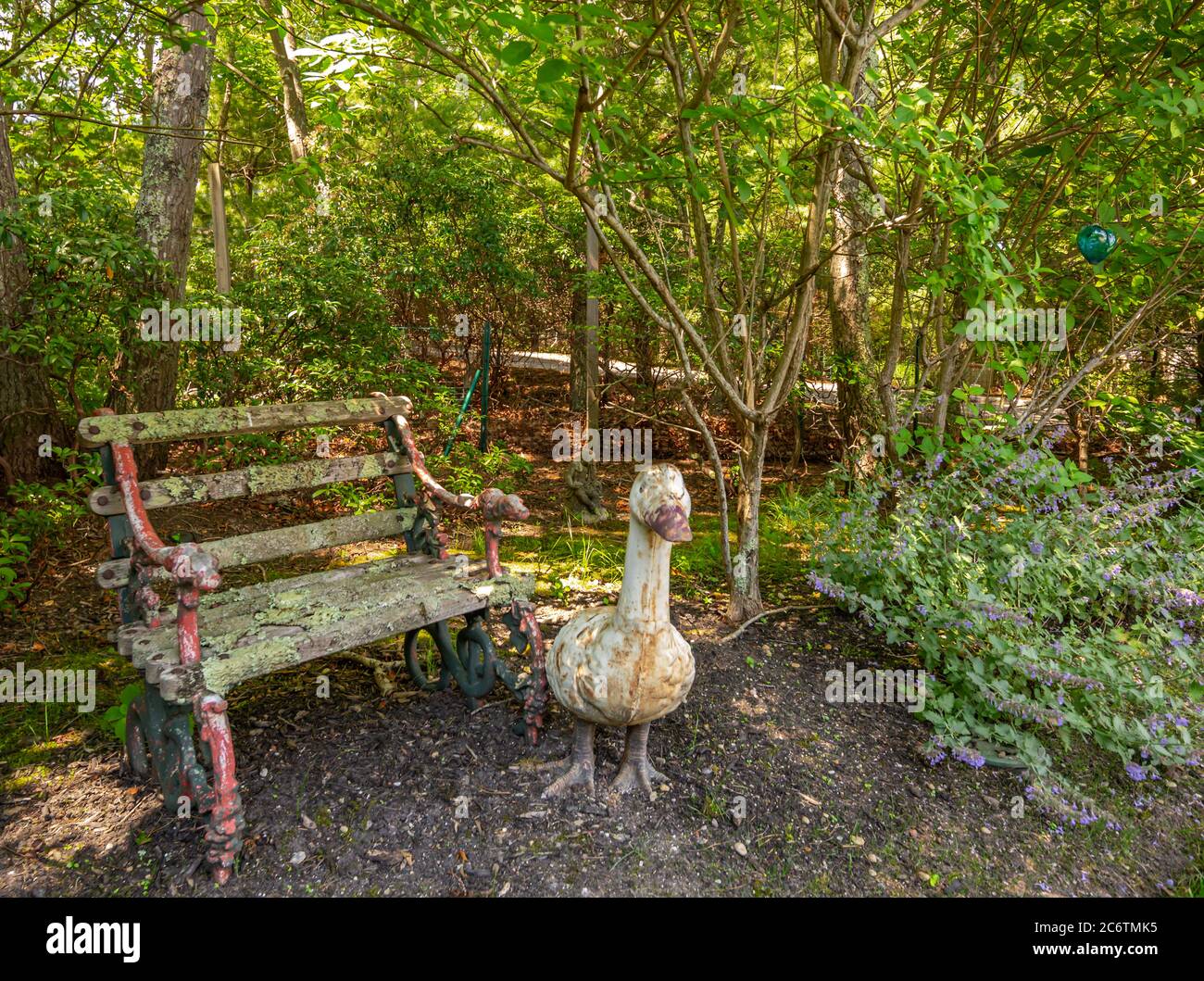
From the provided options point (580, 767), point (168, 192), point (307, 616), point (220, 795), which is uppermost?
point (168, 192)

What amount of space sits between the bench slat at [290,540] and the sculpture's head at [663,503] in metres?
1.43

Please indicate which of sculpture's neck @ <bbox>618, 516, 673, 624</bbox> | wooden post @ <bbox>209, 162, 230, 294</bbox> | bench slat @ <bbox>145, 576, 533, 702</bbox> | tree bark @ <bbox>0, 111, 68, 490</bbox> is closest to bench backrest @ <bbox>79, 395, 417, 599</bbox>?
bench slat @ <bbox>145, 576, 533, 702</bbox>

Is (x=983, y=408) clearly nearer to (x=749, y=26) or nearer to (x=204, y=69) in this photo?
(x=749, y=26)

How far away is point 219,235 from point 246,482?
6.06m

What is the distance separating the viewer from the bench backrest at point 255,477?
2707mm

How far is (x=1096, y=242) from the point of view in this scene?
3420 millimetres

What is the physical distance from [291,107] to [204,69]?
506 cm

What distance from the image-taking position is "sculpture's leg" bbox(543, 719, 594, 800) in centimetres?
270

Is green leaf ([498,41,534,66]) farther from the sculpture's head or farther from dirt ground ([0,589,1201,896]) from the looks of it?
dirt ground ([0,589,1201,896])

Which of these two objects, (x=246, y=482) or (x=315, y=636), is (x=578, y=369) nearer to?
(x=246, y=482)

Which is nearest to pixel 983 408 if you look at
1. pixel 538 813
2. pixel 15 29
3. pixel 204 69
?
pixel 538 813

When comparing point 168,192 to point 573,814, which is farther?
point 168,192

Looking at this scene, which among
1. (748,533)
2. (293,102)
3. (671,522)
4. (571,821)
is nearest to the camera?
(671,522)

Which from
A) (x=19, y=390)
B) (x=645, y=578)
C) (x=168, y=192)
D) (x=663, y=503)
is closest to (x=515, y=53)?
(x=663, y=503)
